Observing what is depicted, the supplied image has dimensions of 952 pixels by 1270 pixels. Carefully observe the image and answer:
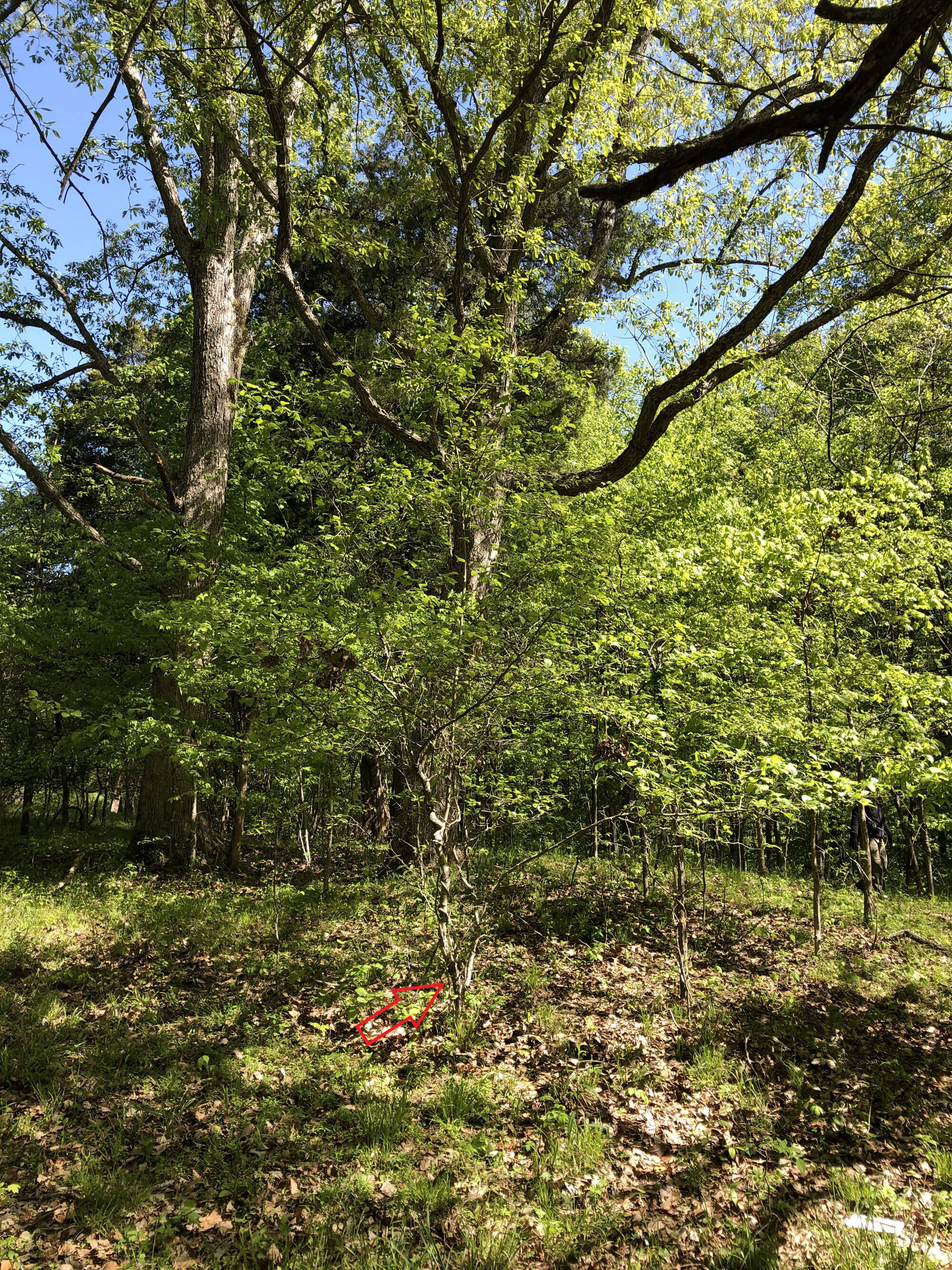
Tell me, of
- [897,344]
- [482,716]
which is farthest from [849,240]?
[482,716]

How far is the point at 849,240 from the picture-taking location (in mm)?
8312

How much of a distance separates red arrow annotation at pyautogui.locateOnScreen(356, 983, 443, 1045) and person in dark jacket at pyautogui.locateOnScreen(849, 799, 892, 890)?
19.9 feet

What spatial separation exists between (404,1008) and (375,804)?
5.71 metres

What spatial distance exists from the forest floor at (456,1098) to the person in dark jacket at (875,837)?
7.25ft

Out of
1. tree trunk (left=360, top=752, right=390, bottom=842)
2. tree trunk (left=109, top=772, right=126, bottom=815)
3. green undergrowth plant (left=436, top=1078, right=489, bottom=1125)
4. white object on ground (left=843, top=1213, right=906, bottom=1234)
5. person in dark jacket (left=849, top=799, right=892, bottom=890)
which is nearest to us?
white object on ground (left=843, top=1213, right=906, bottom=1234)

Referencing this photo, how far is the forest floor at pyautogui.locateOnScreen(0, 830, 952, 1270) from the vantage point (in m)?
3.13

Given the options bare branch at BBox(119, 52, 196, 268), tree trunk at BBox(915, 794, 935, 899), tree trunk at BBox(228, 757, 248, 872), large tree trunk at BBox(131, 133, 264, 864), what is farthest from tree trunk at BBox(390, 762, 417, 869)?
tree trunk at BBox(915, 794, 935, 899)

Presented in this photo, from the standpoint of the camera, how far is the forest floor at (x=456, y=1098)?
3.13m

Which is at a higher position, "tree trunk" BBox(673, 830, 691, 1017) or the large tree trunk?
the large tree trunk

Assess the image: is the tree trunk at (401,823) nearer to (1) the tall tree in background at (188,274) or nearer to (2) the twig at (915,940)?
(1) the tall tree in background at (188,274)

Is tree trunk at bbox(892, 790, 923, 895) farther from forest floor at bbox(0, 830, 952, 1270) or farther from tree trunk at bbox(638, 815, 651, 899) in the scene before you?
tree trunk at bbox(638, 815, 651, 899)

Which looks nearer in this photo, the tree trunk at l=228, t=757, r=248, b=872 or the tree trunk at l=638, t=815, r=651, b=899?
the tree trunk at l=638, t=815, r=651, b=899

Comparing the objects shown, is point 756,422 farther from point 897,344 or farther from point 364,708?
point 364,708

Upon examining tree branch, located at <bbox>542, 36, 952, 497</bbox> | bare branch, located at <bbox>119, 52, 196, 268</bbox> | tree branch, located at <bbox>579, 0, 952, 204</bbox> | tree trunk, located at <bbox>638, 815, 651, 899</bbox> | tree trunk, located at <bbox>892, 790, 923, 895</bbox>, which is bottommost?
tree trunk, located at <bbox>892, 790, 923, 895</bbox>
